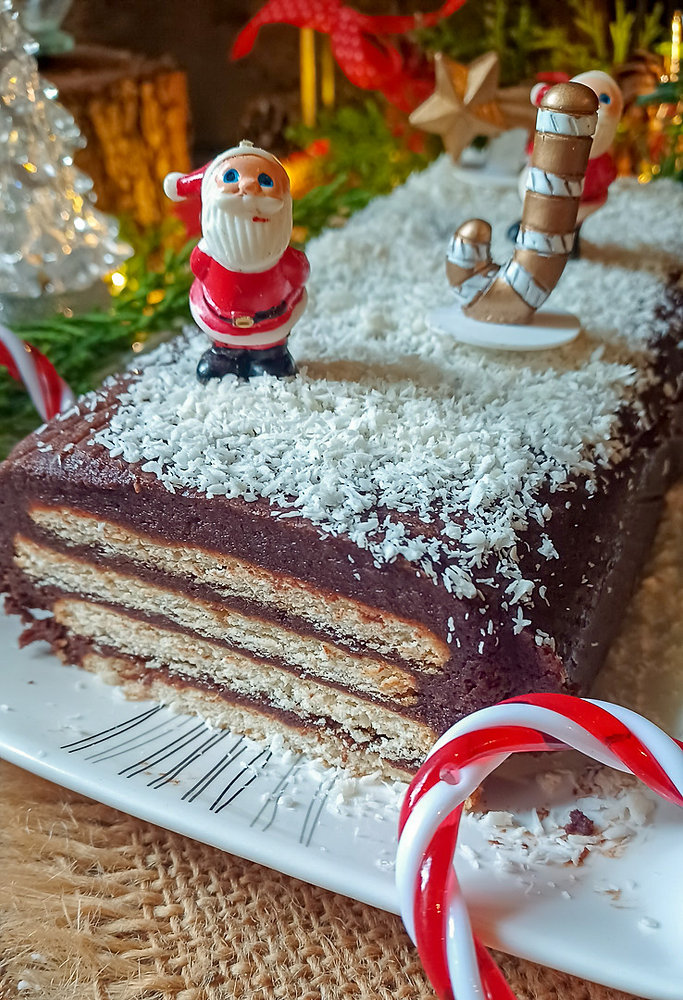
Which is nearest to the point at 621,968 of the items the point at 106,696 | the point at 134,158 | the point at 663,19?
the point at 106,696

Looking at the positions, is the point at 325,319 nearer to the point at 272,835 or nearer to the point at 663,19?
the point at 272,835

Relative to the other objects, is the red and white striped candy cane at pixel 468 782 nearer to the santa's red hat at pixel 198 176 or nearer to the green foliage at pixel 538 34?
the santa's red hat at pixel 198 176

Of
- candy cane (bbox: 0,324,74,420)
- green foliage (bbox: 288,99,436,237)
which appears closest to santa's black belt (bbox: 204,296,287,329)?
candy cane (bbox: 0,324,74,420)

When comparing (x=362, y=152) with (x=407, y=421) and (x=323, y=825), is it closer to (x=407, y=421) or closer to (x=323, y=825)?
(x=407, y=421)

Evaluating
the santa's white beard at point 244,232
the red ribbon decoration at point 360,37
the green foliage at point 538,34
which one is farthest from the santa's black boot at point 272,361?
the green foliage at point 538,34

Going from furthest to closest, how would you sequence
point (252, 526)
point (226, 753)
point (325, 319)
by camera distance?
point (325, 319) < point (226, 753) < point (252, 526)

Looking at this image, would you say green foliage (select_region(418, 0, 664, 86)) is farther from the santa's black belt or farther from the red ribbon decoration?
the santa's black belt
